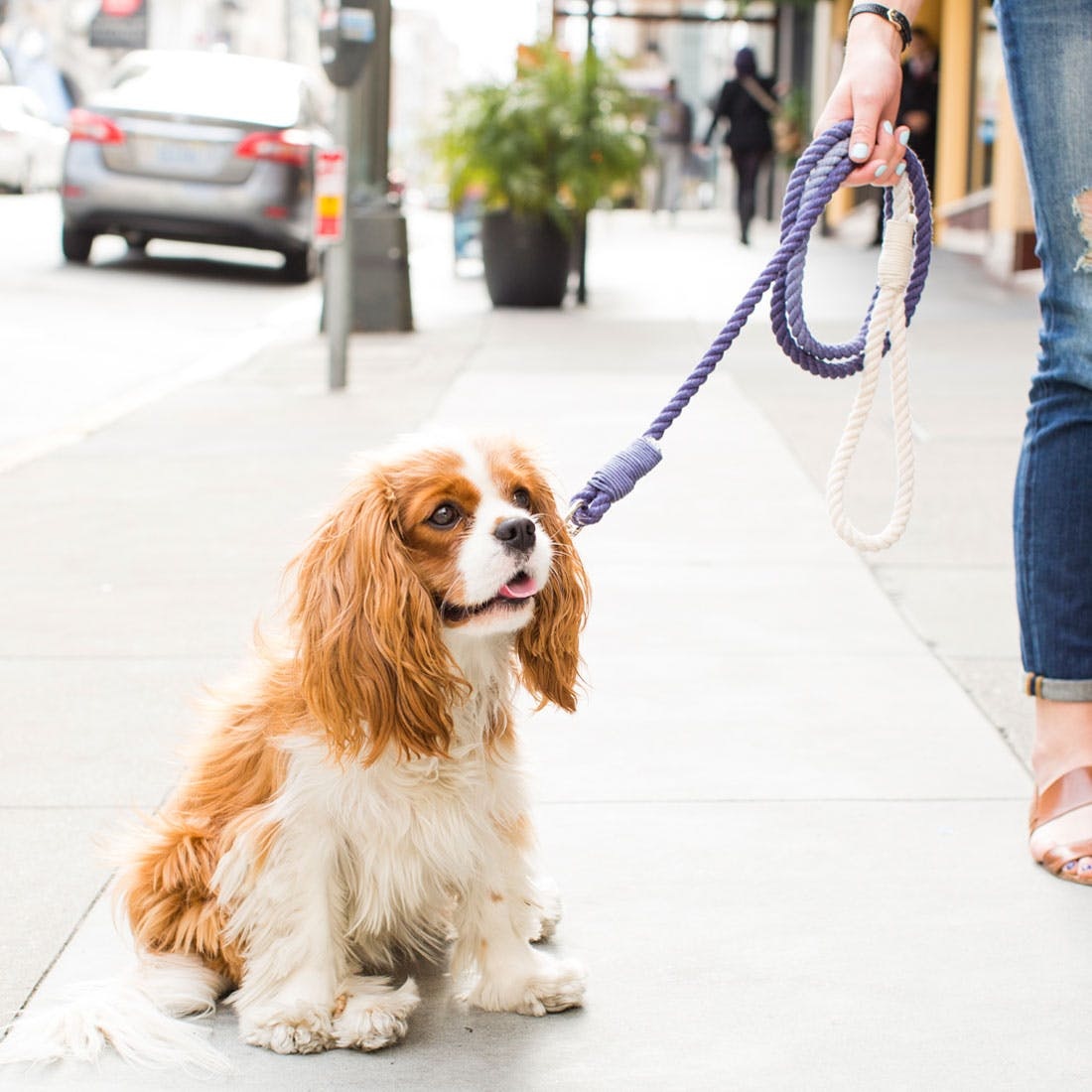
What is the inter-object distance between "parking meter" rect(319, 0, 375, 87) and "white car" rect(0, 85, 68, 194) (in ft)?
59.9

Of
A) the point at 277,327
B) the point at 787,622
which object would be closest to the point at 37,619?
the point at 787,622

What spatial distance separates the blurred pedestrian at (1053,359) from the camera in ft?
9.62

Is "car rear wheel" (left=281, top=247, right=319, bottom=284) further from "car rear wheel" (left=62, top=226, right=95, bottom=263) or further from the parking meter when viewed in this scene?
the parking meter

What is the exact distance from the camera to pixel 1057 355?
3.16 meters

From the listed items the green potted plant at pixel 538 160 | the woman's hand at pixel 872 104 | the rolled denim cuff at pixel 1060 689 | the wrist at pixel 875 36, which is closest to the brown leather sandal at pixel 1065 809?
the rolled denim cuff at pixel 1060 689

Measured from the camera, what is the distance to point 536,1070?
8.00 feet

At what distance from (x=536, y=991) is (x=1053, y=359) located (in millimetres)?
1570

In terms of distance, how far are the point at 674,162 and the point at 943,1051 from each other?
26.0 metres

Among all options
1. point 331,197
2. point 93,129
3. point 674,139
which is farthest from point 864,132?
point 674,139

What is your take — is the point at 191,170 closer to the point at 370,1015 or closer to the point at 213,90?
the point at 213,90

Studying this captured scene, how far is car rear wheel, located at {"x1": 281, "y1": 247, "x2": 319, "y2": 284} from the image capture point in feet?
50.4

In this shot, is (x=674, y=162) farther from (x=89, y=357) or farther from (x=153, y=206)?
(x=89, y=357)

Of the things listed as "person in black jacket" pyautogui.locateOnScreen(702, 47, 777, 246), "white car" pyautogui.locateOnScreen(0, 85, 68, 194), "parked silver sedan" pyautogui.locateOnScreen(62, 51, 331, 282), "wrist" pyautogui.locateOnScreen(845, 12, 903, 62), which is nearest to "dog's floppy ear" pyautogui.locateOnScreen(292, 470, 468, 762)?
"wrist" pyautogui.locateOnScreen(845, 12, 903, 62)

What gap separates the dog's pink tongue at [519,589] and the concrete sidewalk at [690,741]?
1.16ft
